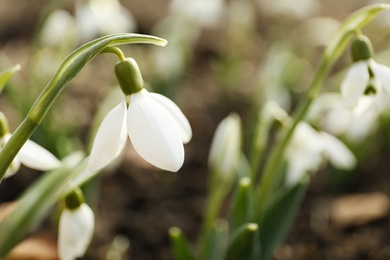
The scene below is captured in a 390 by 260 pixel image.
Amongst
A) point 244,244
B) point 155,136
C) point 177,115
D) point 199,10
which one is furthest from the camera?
point 199,10

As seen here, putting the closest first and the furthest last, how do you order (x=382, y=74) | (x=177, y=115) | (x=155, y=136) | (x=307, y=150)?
1. (x=155, y=136)
2. (x=177, y=115)
3. (x=382, y=74)
4. (x=307, y=150)

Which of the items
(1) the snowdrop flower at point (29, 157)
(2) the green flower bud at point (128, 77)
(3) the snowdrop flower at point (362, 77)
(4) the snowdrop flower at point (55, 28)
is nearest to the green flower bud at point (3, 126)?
(1) the snowdrop flower at point (29, 157)

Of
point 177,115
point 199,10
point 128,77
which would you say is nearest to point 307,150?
point 177,115

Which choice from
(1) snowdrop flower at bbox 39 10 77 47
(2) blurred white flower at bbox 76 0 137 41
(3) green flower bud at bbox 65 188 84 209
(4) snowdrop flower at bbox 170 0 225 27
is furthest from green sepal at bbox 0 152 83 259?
(4) snowdrop flower at bbox 170 0 225 27

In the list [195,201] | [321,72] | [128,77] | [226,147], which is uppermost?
[128,77]

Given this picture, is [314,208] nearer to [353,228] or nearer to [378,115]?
[353,228]

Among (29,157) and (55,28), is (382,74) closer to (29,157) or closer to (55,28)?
(29,157)

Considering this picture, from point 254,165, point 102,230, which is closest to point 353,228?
point 254,165
